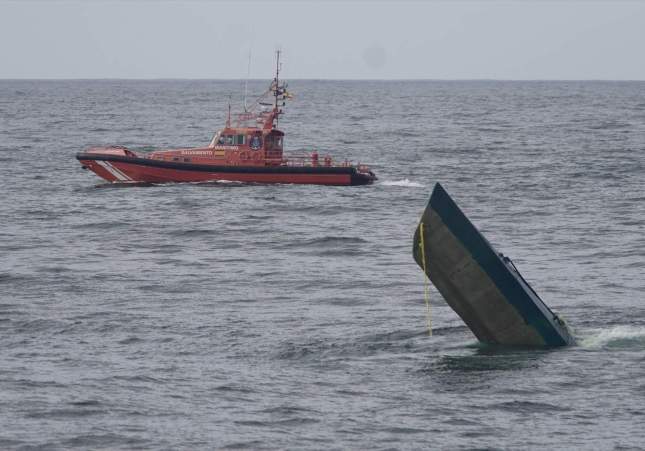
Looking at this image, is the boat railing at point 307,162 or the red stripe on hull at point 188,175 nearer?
the red stripe on hull at point 188,175

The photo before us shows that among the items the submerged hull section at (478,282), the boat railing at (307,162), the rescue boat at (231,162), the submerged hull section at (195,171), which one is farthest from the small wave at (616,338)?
the boat railing at (307,162)

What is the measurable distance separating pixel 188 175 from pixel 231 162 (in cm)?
216

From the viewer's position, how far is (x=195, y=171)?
185 ft

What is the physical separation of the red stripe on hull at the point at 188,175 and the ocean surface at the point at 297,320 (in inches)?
20.5

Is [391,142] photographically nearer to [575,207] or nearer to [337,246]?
[575,207]

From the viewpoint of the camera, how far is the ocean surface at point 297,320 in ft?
70.5

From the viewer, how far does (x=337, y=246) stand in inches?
1638

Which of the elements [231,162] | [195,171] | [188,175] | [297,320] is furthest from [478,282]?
[188,175]

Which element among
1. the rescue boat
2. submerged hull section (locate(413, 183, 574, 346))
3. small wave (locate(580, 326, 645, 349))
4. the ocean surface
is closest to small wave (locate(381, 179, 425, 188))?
the ocean surface

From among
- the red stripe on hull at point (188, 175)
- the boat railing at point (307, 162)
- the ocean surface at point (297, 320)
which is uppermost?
the boat railing at point (307, 162)

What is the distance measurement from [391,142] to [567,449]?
7616 cm

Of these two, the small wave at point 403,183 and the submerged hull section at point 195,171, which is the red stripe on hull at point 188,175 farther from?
the small wave at point 403,183

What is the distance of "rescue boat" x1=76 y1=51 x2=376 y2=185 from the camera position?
183ft

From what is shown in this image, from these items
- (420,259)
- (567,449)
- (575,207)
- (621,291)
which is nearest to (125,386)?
(420,259)
